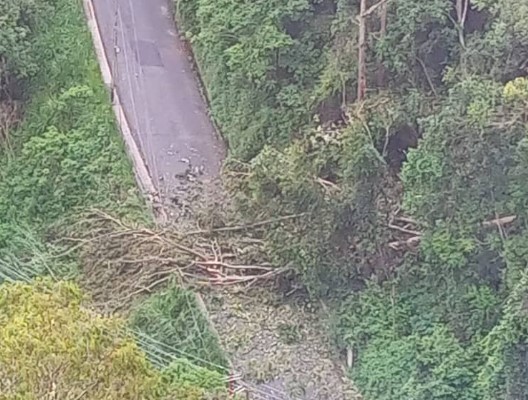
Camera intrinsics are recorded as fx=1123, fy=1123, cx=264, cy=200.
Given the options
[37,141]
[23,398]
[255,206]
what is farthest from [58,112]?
[23,398]

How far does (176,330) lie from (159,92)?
7.06m

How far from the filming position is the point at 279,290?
19.7 meters

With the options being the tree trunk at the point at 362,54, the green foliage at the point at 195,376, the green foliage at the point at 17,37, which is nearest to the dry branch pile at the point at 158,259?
the green foliage at the point at 195,376

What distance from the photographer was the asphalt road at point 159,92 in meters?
22.2

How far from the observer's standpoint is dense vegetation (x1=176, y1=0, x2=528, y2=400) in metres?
16.8

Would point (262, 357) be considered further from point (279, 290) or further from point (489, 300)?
point (489, 300)

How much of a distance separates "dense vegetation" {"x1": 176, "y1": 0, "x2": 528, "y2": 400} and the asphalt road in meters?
1.28

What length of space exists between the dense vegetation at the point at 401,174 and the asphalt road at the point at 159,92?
128 cm

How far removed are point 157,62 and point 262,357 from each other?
28.2 feet

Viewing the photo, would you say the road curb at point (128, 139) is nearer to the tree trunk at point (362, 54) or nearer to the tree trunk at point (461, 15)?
the tree trunk at point (362, 54)

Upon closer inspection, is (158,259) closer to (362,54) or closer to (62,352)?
(362,54)

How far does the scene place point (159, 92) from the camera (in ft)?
77.8

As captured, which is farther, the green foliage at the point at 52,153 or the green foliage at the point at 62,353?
the green foliage at the point at 52,153

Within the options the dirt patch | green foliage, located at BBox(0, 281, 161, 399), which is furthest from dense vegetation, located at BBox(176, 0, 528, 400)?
green foliage, located at BBox(0, 281, 161, 399)
